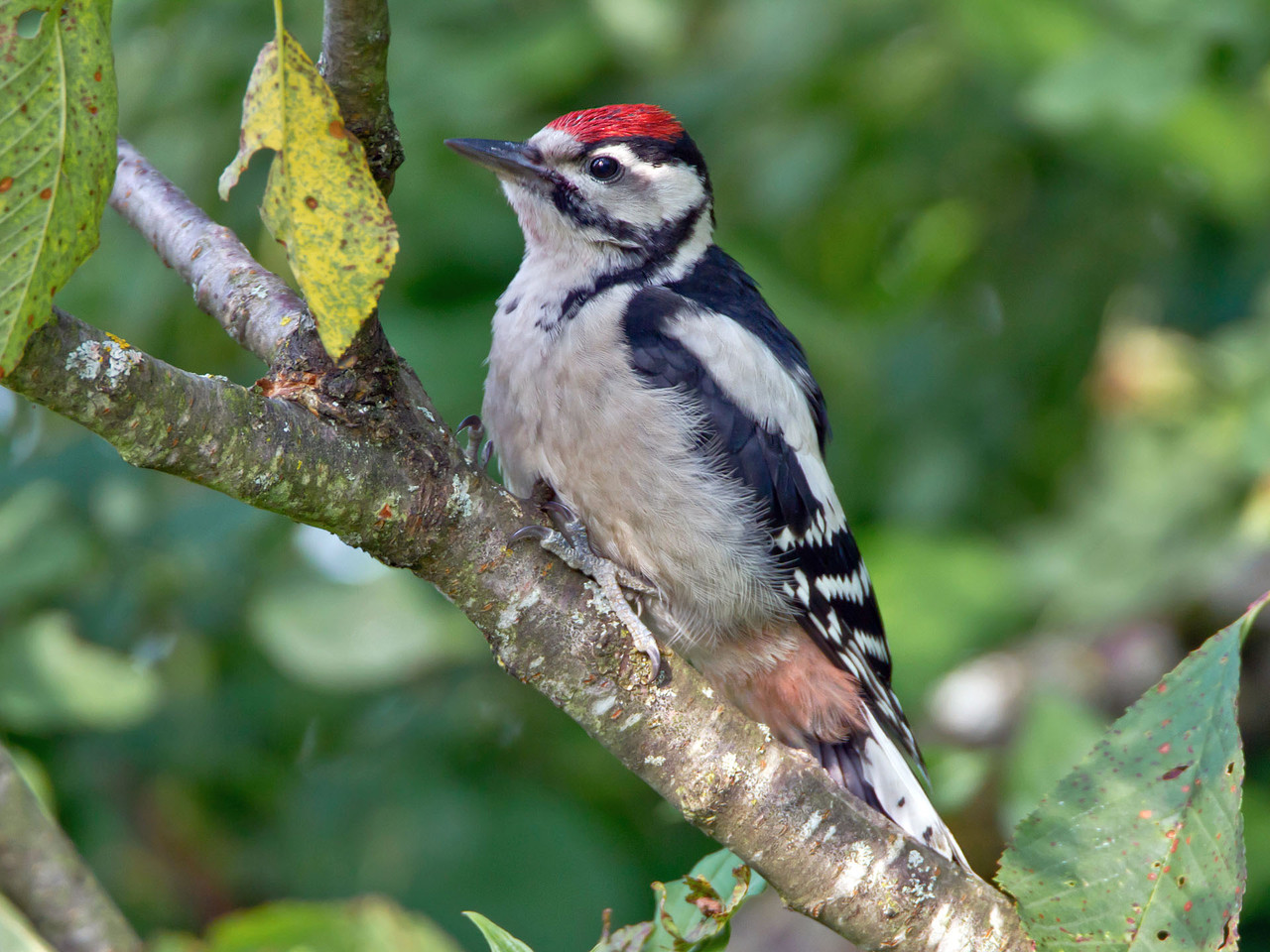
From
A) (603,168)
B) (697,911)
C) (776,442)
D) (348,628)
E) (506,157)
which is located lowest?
(697,911)

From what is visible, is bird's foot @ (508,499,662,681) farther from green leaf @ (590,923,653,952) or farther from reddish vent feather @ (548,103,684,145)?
reddish vent feather @ (548,103,684,145)

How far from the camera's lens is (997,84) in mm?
3709

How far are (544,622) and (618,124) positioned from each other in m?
1.68

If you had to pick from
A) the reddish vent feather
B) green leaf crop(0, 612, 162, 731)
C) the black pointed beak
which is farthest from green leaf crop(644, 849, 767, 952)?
the reddish vent feather

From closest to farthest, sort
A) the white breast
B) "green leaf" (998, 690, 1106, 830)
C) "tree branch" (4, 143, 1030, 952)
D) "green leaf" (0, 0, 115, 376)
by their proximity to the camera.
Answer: "green leaf" (0, 0, 115, 376) → "tree branch" (4, 143, 1030, 952) → "green leaf" (998, 690, 1106, 830) → the white breast

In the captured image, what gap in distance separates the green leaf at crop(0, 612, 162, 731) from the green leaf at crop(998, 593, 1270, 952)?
1.86 m

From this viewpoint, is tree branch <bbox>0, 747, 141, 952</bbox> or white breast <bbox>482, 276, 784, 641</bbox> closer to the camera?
tree branch <bbox>0, 747, 141, 952</bbox>

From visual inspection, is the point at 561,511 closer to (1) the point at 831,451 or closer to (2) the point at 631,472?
(2) the point at 631,472

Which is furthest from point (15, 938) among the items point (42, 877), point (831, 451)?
point (831, 451)

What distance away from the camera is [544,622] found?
5.96 feet

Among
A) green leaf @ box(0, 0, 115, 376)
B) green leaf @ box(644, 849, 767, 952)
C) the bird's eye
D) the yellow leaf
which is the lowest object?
green leaf @ box(644, 849, 767, 952)

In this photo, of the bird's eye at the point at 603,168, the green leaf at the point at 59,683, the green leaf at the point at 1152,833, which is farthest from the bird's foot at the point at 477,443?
the green leaf at the point at 1152,833

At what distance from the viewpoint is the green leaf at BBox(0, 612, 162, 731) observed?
8.48ft

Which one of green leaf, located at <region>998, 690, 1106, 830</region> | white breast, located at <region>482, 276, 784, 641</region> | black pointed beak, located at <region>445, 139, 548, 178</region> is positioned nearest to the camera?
green leaf, located at <region>998, 690, 1106, 830</region>
